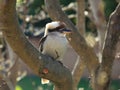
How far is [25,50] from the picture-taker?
7.34 feet

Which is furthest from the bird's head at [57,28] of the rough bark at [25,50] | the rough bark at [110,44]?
the rough bark at [25,50]

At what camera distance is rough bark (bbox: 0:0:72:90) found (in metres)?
2.08

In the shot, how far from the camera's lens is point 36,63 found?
231cm

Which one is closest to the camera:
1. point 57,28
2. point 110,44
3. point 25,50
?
point 25,50

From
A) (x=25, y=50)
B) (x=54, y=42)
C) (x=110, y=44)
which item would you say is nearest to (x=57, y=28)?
(x=54, y=42)

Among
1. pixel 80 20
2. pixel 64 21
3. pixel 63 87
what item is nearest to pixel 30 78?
pixel 80 20

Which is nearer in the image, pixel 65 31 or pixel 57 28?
pixel 65 31

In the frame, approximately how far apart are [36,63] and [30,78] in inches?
466

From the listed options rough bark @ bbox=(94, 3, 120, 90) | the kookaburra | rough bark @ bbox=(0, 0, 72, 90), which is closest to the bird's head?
the kookaburra

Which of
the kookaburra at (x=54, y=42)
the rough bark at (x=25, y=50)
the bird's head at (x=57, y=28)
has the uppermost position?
the rough bark at (x=25, y=50)

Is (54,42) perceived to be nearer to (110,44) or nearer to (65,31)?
(65,31)

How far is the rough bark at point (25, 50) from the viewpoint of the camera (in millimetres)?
2080

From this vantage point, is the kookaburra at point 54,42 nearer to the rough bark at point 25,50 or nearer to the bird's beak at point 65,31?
the bird's beak at point 65,31

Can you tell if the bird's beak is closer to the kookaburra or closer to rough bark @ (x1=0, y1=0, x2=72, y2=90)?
the kookaburra
